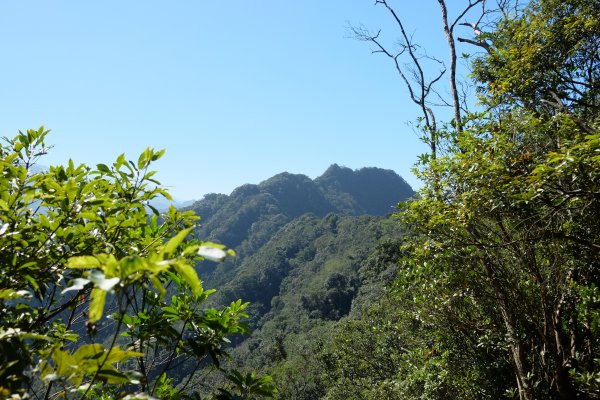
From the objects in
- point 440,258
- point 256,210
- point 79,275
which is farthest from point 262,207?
point 79,275

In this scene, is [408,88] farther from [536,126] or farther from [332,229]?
[332,229]

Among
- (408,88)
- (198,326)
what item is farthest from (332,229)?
(198,326)

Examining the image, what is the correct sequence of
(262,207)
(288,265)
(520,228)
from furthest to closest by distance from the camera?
(262,207) < (288,265) < (520,228)

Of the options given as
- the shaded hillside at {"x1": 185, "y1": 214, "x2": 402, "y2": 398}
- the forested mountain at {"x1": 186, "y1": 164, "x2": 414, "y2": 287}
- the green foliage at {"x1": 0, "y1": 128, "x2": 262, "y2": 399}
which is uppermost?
the forested mountain at {"x1": 186, "y1": 164, "x2": 414, "y2": 287}

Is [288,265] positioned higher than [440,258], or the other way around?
[440,258]

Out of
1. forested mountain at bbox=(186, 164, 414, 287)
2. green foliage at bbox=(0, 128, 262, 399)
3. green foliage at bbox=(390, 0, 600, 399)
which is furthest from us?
forested mountain at bbox=(186, 164, 414, 287)

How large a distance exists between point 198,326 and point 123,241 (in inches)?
26.5

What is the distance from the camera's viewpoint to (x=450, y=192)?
5.32 metres

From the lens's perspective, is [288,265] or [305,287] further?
[288,265]

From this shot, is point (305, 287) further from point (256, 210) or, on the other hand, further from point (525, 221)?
point (525, 221)

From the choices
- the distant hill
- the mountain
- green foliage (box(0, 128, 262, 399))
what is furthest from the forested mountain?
green foliage (box(0, 128, 262, 399))

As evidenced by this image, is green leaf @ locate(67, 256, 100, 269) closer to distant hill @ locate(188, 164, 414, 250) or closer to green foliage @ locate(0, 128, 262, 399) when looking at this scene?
green foliage @ locate(0, 128, 262, 399)

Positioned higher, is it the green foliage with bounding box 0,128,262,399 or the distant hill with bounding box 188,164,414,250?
the distant hill with bounding box 188,164,414,250

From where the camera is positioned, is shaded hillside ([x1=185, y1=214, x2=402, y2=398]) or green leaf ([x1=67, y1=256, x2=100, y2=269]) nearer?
green leaf ([x1=67, y1=256, x2=100, y2=269])
